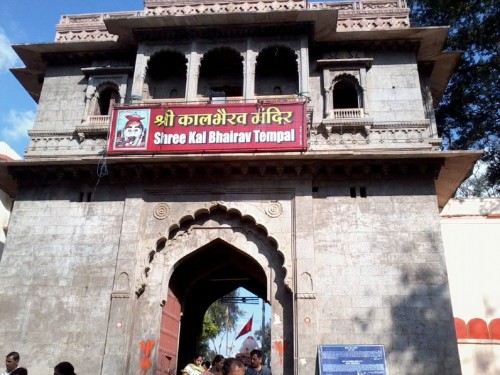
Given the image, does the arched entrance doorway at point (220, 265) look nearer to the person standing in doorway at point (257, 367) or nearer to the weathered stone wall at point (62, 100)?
the person standing in doorway at point (257, 367)

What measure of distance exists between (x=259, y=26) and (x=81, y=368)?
10266mm

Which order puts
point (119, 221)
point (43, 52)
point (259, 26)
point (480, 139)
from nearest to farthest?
point (119, 221), point (259, 26), point (43, 52), point (480, 139)

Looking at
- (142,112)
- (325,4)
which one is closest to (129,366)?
(142,112)

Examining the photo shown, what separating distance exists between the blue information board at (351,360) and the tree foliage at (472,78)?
1250 centimetres

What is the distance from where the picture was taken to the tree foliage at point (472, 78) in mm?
18938

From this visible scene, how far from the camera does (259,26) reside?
14102mm

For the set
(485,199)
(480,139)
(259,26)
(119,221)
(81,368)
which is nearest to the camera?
(81,368)

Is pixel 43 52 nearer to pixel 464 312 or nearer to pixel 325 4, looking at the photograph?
pixel 325 4

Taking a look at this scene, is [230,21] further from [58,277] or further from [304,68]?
[58,277]

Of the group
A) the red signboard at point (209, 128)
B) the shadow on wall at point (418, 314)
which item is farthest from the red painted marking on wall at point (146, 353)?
the shadow on wall at point (418, 314)

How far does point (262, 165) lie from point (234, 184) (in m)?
0.96

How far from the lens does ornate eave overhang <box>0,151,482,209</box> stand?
12219 mm

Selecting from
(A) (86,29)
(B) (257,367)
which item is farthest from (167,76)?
(B) (257,367)

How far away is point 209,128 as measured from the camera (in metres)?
13.0
